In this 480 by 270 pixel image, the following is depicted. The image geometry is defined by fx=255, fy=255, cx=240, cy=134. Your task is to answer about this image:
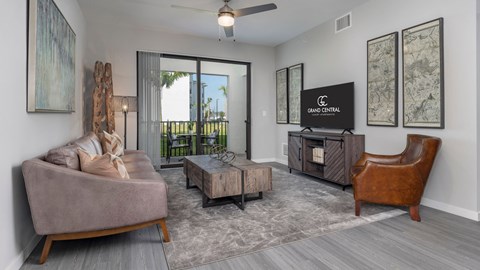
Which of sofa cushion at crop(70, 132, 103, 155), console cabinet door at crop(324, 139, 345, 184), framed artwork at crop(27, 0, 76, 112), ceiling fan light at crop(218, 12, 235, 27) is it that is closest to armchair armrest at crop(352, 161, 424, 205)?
console cabinet door at crop(324, 139, 345, 184)

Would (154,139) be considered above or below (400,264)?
above

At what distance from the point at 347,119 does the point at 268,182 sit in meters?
1.96

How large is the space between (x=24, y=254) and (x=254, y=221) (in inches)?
77.3

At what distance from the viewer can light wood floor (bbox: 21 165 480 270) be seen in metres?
1.91

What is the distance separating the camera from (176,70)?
18.8 ft

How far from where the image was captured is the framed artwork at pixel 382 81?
11.6 feet

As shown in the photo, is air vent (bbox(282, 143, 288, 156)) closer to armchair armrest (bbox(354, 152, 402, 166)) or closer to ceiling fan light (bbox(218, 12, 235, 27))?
armchair armrest (bbox(354, 152, 402, 166))

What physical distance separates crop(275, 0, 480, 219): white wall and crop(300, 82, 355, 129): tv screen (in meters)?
0.14

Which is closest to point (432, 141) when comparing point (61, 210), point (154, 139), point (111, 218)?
point (111, 218)

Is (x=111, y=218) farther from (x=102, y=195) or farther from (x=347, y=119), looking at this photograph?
(x=347, y=119)

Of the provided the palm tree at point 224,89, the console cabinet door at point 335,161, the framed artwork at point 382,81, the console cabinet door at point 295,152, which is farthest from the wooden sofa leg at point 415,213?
the palm tree at point 224,89

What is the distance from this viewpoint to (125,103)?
15.6 feet

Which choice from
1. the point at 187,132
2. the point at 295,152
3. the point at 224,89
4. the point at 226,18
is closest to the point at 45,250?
the point at 226,18

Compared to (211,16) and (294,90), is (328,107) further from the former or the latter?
(211,16)
